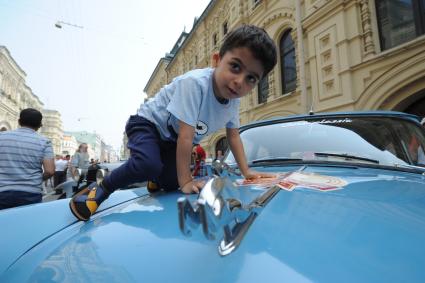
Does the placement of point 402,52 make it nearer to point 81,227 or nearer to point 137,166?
point 137,166

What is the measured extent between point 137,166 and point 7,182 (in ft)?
6.05

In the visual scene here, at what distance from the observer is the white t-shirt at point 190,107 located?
4.49ft

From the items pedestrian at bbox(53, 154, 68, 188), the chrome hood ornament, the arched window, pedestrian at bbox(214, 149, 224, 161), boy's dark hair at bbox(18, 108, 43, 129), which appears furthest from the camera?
the arched window

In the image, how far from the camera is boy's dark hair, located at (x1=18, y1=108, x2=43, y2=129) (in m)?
2.71

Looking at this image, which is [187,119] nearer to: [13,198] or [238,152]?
[238,152]

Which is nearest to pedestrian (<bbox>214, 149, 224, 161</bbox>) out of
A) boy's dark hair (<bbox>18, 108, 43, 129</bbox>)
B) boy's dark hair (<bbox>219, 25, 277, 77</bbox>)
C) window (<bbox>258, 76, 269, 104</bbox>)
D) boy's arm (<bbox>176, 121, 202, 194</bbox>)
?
boy's arm (<bbox>176, 121, 202, 194</bbox>)

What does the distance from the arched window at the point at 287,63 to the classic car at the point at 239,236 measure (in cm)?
872

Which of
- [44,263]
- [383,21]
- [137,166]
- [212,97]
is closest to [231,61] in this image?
[212,97]

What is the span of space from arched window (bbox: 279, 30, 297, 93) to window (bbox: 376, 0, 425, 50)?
290 cm

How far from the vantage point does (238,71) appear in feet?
4.33

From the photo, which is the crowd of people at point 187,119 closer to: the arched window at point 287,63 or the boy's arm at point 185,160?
the boy's arm at point 185,160

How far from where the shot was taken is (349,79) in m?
7.03

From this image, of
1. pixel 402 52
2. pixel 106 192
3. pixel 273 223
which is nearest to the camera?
pixel 273 223

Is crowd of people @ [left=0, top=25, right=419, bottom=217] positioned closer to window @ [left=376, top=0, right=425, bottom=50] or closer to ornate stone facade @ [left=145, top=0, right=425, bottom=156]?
ornate stone facade @ [left=145, top=0, right=425, bottom=156]
